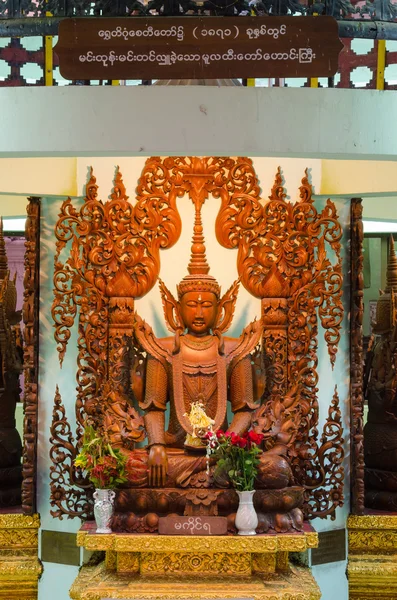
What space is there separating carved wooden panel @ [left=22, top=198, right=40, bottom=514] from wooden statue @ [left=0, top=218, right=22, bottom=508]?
394 millimetres

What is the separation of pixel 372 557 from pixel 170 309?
195 centimetres

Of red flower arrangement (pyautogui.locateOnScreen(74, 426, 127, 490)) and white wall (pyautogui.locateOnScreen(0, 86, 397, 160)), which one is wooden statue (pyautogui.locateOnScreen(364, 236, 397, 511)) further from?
red flower arrangement (pyautogui.locateOnScreen(74, 426, 127, 490))

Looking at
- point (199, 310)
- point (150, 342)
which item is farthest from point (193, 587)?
point (199, 310)

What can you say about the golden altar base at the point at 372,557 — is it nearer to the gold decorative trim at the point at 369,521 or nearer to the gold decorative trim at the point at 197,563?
the gold decorative trim at the point at 369,521

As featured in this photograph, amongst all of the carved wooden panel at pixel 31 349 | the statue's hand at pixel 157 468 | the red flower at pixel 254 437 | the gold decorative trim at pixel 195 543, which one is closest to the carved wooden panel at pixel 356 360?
the red flower at pixel 254 437

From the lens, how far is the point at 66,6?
800cm

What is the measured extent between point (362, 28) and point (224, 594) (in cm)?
312

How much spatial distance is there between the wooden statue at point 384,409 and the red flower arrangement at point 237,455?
3.92ft

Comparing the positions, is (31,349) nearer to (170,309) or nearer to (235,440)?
(170,309)

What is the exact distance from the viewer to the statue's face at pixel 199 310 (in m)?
8.79

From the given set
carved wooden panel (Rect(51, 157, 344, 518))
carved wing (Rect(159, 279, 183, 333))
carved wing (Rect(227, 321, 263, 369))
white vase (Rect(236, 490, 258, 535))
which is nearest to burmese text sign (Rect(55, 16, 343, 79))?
carved wooden panel (Rect(51, 157, 344, 518))

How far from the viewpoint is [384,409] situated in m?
9.46

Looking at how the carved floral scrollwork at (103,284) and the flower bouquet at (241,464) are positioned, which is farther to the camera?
the carved floral scrollwork at (103,284)

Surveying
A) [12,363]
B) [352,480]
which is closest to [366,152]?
[352,480]
